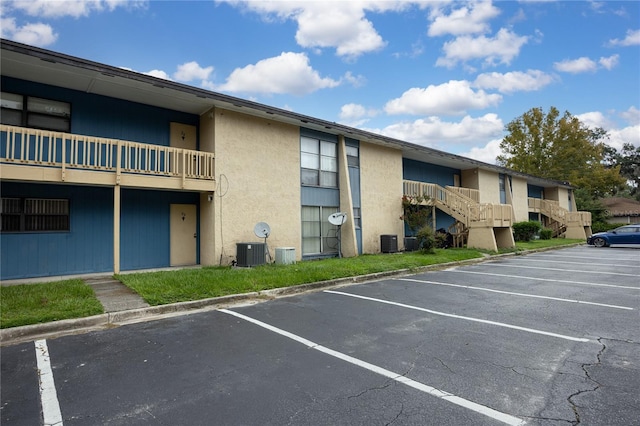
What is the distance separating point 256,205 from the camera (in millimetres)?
13172

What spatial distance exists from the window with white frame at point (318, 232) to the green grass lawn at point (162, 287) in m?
3.18

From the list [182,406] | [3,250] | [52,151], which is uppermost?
[52,151]

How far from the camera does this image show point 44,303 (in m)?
6.61

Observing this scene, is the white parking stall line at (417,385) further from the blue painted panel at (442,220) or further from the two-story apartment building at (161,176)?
the blue painted panel at (442,220)

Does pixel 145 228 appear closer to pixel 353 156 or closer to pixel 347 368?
pixel 353 156

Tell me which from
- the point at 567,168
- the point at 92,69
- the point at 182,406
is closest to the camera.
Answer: the point at 182,406

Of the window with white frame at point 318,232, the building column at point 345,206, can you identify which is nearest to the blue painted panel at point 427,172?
the building column at point 345,206

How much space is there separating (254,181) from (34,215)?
21.9 feet

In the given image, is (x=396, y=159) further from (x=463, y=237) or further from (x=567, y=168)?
(x=567, y=168)

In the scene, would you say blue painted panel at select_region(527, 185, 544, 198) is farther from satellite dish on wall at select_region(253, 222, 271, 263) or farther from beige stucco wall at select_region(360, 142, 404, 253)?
satellite dish on wall at select_region(253, 222, 271, 263)

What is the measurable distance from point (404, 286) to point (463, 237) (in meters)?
12.2

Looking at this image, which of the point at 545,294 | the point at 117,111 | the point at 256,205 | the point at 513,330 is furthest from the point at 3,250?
the point at 545,294

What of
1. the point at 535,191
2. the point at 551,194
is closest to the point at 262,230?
the point at 535,191

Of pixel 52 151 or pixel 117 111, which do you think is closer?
pixel 52 151
